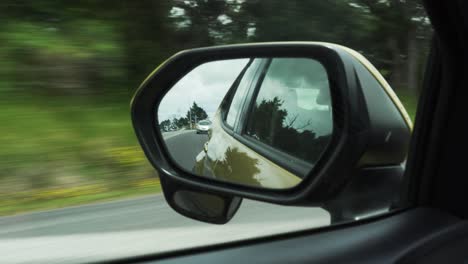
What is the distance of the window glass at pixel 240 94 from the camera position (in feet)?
7.02

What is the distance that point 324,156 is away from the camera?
1875mm

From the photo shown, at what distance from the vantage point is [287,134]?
2012 millimetres

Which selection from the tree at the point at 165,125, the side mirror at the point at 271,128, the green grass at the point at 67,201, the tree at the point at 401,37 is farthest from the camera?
the tree at the point at 401,37

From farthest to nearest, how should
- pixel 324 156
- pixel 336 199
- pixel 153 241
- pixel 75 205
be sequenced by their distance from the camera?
pixel 75 205
pixel 153 241
pixel 336 199
pixel 324 156

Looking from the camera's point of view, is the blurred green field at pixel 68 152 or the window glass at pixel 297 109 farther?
the blurred green field at pixel 68 152

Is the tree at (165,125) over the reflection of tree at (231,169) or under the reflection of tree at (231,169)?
over

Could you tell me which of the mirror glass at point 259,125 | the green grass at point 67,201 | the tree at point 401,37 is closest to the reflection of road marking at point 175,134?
the mirror glass at point 259,125

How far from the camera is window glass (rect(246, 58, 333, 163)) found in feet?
6.27

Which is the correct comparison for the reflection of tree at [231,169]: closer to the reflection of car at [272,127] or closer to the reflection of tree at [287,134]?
the reflection of car at [272,127]

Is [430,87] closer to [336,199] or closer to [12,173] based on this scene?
[336,199]

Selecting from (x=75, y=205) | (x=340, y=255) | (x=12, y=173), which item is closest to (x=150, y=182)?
(x=75, y=205)

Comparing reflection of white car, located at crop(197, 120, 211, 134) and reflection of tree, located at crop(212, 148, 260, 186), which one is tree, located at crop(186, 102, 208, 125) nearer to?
reflection of white car, located at crop(197, 120, 211, 134)

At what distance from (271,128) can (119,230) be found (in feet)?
2.55

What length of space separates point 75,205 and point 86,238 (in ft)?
1.29
